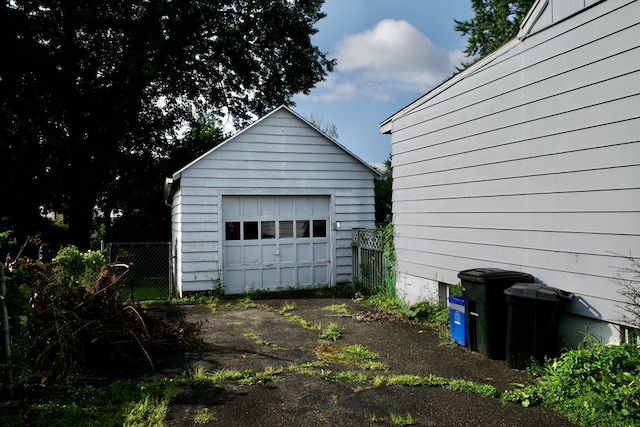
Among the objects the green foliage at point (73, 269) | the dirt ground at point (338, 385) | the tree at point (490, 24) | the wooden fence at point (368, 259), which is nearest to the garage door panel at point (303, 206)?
the wooden fence at point (368, 259)

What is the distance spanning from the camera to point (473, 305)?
5.70m

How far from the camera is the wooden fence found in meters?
9.98

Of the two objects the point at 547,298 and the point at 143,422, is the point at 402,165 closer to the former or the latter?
the point at 547,298

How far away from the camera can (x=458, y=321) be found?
6.09 meters

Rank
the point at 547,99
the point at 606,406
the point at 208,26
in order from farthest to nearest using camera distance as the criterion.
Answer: the point at 208,26, the point at 547,99, the point at 606,406

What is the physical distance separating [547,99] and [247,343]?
521cm

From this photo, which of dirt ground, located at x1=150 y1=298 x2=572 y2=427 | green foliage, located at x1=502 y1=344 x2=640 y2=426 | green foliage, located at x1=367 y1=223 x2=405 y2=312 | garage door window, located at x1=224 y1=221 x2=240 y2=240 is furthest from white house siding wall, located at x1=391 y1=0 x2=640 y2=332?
garage door window, located at x1=224 y1=221 x2=240 y2=240

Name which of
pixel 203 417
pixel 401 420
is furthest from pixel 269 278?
pixel 401 420

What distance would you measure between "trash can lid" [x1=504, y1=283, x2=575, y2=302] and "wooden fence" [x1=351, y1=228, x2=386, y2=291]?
4657 millimetres

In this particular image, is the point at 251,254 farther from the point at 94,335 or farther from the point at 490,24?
the point at 490,24

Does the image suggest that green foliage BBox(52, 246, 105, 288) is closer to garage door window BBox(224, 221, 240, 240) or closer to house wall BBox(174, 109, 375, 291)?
house wall BBox(174, 109, 375, 291)

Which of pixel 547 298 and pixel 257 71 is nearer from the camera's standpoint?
pixel 547 298

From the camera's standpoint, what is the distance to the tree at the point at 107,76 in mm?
15078

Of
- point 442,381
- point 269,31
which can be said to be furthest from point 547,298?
point 269,31
